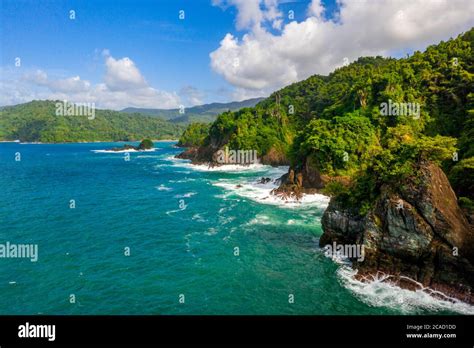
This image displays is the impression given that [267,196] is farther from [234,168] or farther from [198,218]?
[234,168]

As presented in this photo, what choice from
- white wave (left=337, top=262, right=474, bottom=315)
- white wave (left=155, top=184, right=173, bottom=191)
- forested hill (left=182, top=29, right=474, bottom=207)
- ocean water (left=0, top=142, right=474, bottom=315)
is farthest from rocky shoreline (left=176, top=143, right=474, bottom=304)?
white wave (left=155, top=184, right=173, bottom=191)

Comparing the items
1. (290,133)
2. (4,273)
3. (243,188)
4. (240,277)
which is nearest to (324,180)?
(243,188)

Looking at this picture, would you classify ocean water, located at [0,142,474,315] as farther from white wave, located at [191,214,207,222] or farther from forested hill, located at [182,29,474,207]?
forested hill, located at [182,29,474,207]

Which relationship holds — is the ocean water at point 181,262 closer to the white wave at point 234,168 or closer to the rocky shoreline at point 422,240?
the rocky shoreline at point 422,240

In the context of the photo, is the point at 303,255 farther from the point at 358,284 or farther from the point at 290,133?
the point at 290,133

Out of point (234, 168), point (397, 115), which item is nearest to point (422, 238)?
point (397, 115)
